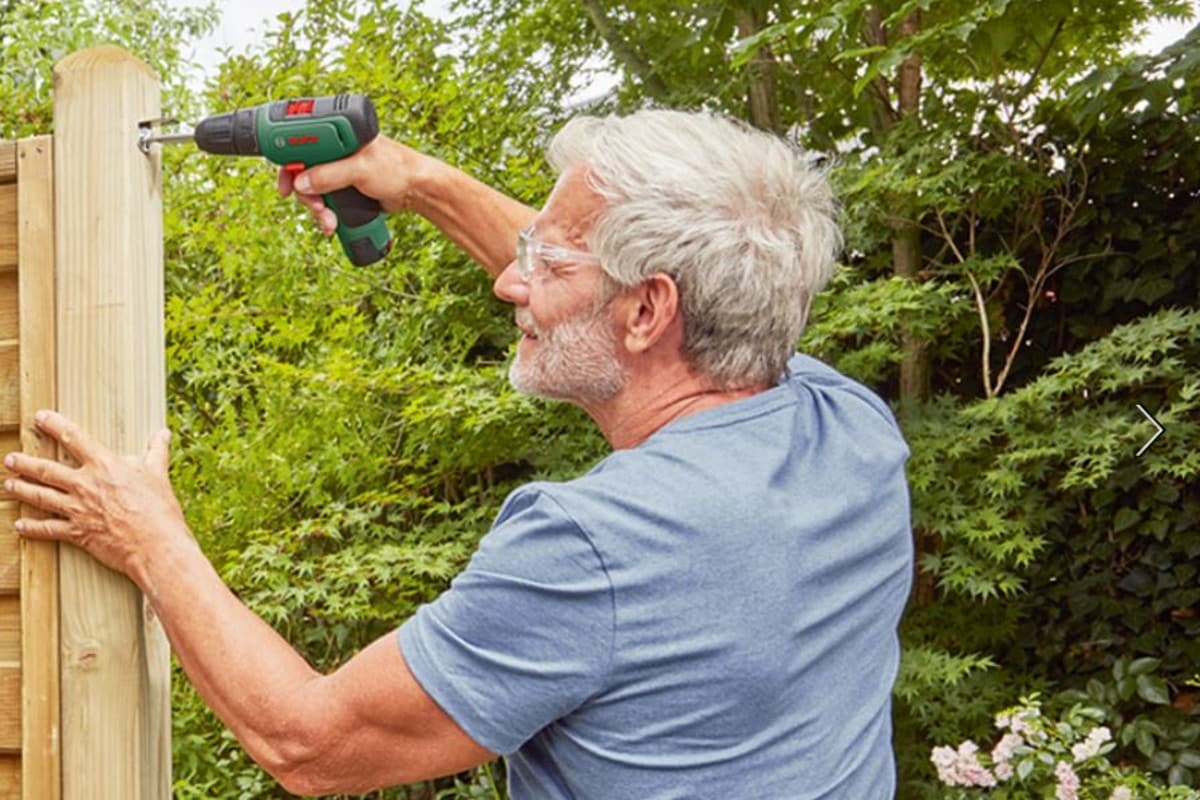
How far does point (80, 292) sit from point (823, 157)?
2.89m

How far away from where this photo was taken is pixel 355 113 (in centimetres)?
147

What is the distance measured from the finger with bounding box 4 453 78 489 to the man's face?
18.9 inches

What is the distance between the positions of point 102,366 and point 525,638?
0.59 meters

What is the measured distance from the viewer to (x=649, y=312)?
140cm

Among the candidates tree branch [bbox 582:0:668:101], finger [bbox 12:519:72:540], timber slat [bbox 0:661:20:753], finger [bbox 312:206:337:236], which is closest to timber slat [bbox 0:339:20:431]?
finger [bbox 12:519:72:540]

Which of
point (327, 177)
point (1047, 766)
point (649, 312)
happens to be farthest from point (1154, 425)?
point (327, 177)

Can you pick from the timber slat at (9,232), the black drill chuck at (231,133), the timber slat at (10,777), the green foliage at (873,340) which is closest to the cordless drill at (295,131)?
the black drill chuck at (231,133)

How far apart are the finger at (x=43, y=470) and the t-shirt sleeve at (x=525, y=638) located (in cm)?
44

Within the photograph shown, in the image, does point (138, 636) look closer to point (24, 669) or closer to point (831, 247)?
point (24, 669)

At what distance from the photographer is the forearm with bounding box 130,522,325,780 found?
4.11 feet

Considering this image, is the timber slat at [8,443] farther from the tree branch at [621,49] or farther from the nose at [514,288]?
the tree branch at [621,49]

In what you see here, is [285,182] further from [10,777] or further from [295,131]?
[10,777]

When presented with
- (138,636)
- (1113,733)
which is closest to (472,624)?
(138,636)

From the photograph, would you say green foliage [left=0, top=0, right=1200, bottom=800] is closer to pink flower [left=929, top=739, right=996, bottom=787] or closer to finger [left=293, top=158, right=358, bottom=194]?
pink flower [left=929, top=739, right=996, bottom=787]
